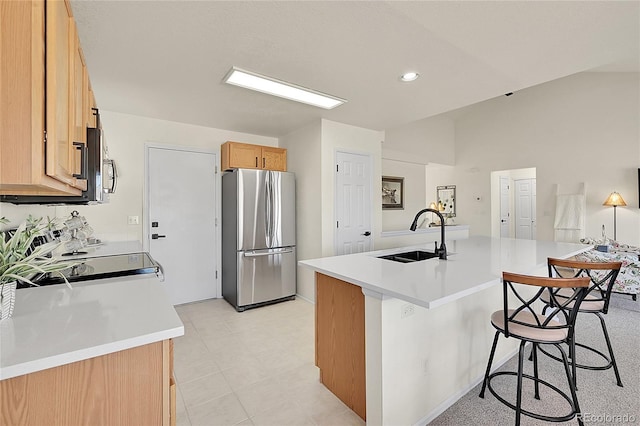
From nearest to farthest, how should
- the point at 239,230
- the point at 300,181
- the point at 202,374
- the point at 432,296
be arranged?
1. the point at 432,296
2. the point at 202,374
3. the point at 239,230
4. the point at 300,181

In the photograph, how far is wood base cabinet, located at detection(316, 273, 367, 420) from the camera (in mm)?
1733

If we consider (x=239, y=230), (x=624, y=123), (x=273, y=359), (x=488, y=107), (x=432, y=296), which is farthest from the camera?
(x=488, y=107)

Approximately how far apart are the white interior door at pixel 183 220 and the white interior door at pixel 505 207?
268 inches

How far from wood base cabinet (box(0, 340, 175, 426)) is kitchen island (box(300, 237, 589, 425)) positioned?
3.19ft

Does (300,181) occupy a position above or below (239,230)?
above

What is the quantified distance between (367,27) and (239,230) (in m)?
2.58

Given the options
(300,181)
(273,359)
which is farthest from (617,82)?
(273,359)

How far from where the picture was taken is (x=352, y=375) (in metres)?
1.80

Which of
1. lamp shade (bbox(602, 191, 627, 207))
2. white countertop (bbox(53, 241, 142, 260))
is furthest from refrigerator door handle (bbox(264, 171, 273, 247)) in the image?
lamp shade (bbox(602, 191, 627, 207))

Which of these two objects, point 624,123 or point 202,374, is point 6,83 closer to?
point 202,374

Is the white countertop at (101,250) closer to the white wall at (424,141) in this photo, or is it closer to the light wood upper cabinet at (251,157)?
the light wood upper cabinet at (251,157)

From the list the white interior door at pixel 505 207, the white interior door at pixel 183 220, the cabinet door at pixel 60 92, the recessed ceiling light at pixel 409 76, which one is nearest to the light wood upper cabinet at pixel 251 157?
the white interior door at pixel 183 220

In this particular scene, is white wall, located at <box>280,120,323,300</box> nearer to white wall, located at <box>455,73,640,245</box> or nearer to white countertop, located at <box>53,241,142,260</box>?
white countertop, located at <box>53,241,142,260</box>

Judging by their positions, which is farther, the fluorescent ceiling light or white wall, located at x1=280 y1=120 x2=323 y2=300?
white wall, located at x1=280 y1=120 x2=323 y2=300
